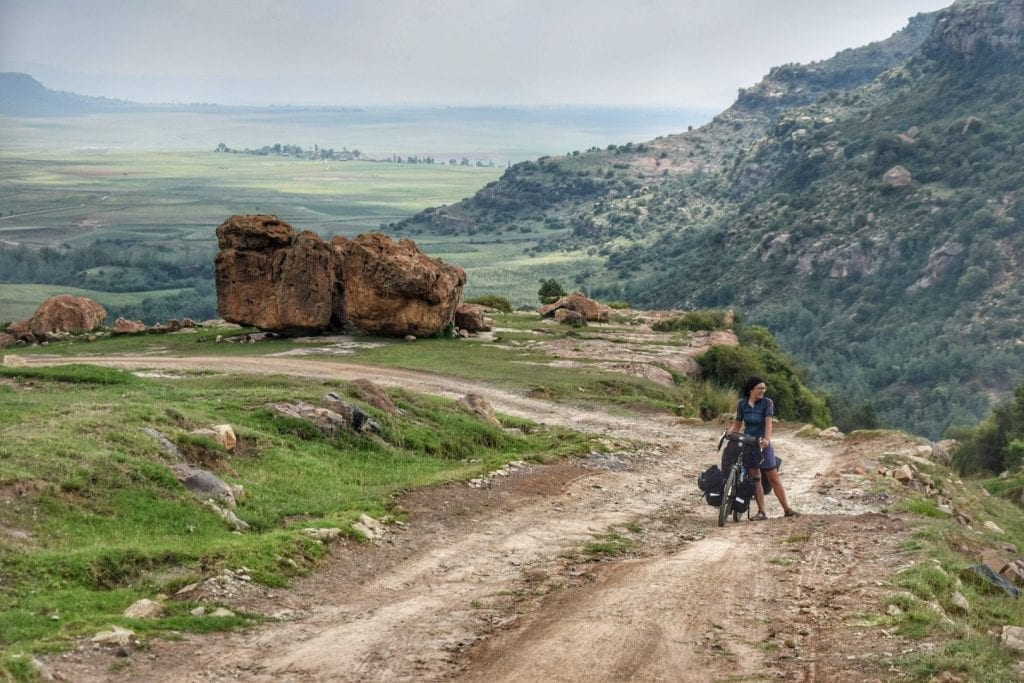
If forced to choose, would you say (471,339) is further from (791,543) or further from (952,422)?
(952,422)

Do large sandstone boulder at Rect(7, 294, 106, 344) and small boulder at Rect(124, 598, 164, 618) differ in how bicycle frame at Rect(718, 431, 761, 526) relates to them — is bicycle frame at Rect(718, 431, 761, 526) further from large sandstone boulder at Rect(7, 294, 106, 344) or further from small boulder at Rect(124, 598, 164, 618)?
large sandstone boulder at Rect(7, 294, 106, 344)

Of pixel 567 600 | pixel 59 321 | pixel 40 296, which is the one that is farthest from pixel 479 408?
pixel 40 296

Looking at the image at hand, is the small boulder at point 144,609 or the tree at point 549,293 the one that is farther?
the tree at point 549,293

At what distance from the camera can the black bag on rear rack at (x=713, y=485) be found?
17.1 metres

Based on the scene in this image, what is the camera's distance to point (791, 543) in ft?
48.6

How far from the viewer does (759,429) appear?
1684cm

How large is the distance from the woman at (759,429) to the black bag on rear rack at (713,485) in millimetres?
508

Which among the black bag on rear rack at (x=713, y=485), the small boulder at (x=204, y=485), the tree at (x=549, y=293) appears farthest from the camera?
the tree at (x=549, y=293)

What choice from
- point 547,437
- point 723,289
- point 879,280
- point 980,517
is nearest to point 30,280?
point 723,289

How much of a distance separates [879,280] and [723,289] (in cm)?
1494

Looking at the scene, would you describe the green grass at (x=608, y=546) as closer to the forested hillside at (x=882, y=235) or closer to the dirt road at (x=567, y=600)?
the dirt road at (x=567, y=600)

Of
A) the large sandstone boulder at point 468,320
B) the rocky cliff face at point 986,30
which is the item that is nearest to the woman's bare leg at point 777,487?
the large sandstone boulder at point 468,320

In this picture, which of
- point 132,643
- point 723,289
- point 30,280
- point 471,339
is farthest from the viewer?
point 30,280

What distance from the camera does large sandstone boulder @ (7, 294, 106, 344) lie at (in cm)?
4312
